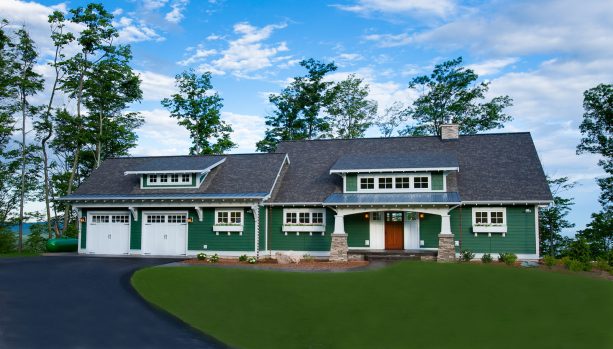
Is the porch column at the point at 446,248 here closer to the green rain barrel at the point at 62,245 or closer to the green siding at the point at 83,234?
the green siding at the point at 83,234

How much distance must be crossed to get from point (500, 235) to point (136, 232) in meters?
18.2

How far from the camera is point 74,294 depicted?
14320mm

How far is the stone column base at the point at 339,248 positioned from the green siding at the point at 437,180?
514cm

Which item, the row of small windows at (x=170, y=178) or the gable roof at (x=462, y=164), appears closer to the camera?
the gable roof at (x=462, y=164)

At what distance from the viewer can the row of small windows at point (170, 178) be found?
86.7 feet

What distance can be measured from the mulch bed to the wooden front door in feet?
8.56

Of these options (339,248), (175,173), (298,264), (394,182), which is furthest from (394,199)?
(175,173)

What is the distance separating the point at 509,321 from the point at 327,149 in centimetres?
1961

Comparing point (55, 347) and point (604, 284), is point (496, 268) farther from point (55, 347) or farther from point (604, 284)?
point (55, 347)

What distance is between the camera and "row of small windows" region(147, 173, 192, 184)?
86.7 ft

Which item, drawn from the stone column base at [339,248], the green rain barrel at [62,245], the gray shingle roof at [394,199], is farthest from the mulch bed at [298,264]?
the green rain barrel at [62,245]

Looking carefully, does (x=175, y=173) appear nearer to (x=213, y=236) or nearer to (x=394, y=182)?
(x=213, y=236)

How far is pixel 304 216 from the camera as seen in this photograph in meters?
24.5

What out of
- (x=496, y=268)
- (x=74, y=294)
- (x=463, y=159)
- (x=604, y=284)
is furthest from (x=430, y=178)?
(x=74, y=294)
